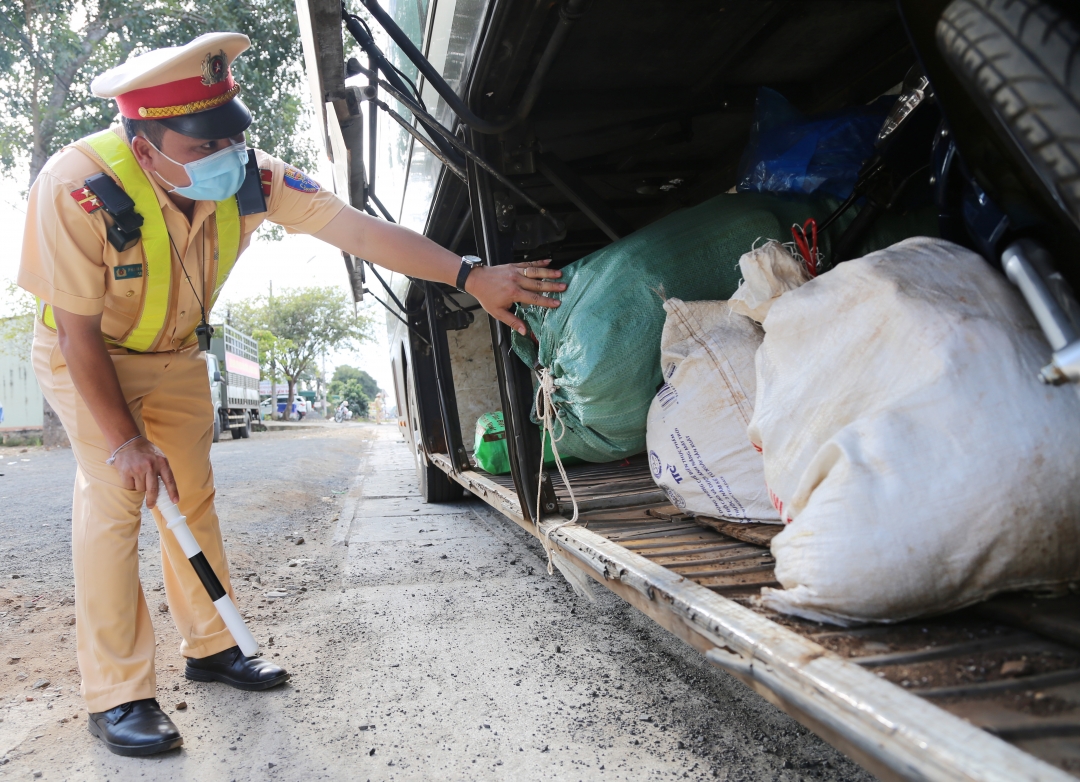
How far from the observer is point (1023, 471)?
0.95 meters

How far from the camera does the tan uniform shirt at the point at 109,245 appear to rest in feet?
6.22

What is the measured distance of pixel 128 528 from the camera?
6.87ft

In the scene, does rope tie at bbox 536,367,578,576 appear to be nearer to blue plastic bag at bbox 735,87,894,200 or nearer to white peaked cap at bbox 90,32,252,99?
blue plastic bag at bbox 735,87,894,200

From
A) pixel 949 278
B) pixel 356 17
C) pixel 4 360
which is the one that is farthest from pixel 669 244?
pixel 4 360

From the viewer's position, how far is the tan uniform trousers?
6.57ft

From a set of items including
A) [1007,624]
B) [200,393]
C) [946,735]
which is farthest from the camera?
[200,393]

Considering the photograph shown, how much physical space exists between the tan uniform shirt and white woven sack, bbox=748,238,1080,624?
1.83 meters

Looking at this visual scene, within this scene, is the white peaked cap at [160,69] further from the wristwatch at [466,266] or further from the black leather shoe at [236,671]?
the black leather shoe at [236,671]

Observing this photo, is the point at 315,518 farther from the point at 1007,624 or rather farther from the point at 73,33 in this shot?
the point at 73,33

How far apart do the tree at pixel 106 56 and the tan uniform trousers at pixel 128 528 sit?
10.1 meters

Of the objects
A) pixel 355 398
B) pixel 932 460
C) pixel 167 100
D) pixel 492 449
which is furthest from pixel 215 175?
pixel 355 398

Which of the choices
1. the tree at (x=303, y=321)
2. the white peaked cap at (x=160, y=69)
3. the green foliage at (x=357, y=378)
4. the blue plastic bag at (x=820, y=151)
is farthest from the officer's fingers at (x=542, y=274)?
the green foliage at (x=357, y=378)

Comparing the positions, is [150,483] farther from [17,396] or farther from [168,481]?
[17,396]

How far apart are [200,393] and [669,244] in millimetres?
1602
